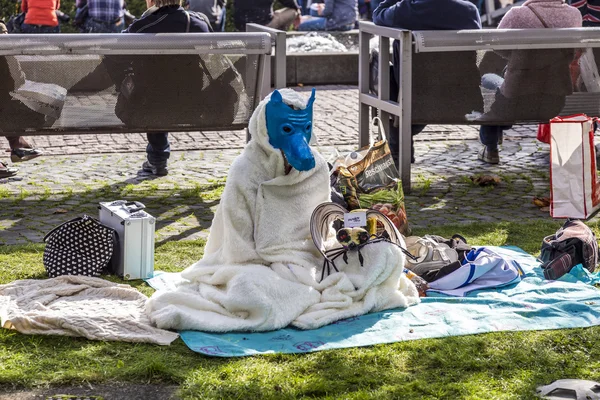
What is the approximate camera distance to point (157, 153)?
27.2ft

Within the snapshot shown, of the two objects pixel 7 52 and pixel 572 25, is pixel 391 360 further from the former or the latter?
pixel 572 25

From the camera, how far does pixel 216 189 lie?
25.7 feet

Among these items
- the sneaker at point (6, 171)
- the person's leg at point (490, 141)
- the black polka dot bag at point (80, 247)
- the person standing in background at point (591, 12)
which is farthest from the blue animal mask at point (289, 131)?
the person standing in background at point (591, 12)

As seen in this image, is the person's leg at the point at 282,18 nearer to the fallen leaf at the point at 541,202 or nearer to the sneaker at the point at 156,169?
the sneaker at the point at 156,169

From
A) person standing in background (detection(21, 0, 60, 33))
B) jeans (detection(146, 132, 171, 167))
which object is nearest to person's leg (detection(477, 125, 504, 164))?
jeans (detection(146, 132, 171, 167))

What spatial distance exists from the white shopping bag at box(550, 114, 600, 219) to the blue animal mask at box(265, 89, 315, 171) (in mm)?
1935

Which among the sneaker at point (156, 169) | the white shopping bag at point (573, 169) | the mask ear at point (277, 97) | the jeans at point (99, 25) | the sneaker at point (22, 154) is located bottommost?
the sneaker at point (156, 169)

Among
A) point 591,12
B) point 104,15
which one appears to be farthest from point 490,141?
point 104,15

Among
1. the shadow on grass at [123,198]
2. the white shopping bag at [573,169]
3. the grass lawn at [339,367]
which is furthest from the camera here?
the shadow on grass at [123,198]

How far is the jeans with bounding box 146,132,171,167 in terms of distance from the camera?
324 inches

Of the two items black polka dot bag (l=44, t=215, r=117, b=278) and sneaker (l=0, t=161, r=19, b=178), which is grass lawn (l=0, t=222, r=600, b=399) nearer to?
black polka dot bag (l=44, t=215, r=117, b=278)

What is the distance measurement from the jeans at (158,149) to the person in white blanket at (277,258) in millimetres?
3100

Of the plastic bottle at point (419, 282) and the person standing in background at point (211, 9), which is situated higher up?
the person standing in background at point (211, 9)

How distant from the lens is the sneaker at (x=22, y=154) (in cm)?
831
